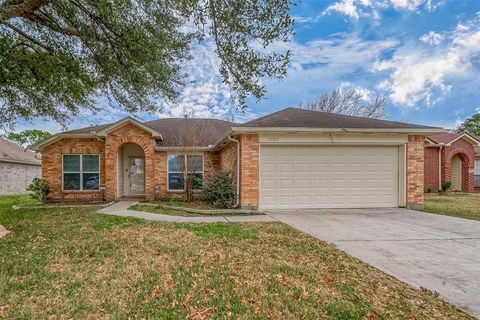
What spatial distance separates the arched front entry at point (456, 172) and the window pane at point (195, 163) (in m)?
18.4

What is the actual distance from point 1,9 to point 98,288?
6.35 metres

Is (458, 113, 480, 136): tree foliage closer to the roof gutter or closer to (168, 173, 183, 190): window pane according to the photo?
(168, 173, 183, 190): window pane

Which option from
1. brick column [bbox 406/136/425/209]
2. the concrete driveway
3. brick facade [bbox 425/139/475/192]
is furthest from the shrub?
the concrete driveway

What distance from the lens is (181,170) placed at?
1466 centimetres

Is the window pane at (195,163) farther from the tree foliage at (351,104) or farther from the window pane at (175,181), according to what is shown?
the tree foliage at (351,104)

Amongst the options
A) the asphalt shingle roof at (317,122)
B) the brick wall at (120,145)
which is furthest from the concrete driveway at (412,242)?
the brick wall at (120,145)

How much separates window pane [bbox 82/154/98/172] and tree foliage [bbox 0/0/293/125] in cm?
447

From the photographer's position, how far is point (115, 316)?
10.2ft

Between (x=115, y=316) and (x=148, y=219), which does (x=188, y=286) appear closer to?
(x=115, y=316)

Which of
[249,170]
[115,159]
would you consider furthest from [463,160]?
[115,159]

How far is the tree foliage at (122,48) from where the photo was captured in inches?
265

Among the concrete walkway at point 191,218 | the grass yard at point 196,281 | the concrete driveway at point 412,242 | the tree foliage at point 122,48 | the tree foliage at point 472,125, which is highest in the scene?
the tree foliage at point 472,125

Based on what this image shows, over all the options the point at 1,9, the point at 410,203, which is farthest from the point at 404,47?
the point at 1,9

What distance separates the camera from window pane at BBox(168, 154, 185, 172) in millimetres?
14641
